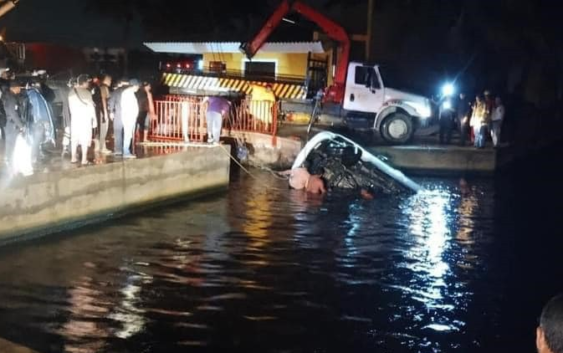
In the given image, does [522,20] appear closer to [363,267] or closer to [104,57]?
[104,57]

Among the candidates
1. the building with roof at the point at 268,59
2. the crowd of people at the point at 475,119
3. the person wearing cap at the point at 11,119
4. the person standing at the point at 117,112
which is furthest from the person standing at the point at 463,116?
the person wearing cap at the point at 11,119

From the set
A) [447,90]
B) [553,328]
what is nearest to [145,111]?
[447,90]

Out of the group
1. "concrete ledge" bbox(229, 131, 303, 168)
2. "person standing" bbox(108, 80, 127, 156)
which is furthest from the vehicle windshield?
"person standing" bbox(108, 80, 127, 156)

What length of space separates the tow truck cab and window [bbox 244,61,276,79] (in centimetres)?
988

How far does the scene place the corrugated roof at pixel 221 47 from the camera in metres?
33.1

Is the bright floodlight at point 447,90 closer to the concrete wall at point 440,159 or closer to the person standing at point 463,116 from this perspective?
the person standing at point 463,116

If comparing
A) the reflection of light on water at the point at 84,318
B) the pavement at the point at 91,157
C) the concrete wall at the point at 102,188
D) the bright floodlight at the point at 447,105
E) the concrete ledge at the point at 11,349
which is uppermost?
the bright floodlight at the point at 447,105

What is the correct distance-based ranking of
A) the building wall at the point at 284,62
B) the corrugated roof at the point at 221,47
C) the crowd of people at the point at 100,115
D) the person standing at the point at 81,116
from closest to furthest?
the person standing at the point at 81,116, the crowd of people at the point at 100,115, the corrugated roof at the point at 221,47, the building wall at the point at 284,62

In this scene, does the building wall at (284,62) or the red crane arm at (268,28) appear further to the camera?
the building wall at (284,62)

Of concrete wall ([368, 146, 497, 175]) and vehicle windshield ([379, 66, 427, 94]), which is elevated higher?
vehicle windshield ([379, 66, 427, 94])

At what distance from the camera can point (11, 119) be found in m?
14.1

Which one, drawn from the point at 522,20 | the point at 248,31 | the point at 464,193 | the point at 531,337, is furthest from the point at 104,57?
the point at 531,337

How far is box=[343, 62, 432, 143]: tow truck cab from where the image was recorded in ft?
82.1

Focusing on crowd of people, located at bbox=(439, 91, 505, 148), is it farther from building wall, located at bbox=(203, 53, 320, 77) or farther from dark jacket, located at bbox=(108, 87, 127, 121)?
dark jacket, located at bbox=(108, 87, 127, 121)
